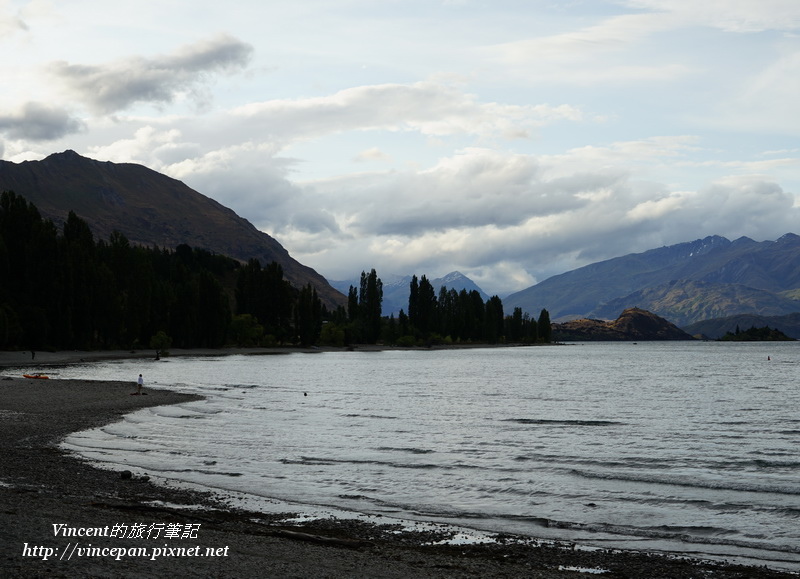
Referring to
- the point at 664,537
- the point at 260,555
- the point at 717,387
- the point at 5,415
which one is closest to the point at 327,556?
the point at 260,555

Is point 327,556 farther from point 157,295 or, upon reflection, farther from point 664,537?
point 157,295

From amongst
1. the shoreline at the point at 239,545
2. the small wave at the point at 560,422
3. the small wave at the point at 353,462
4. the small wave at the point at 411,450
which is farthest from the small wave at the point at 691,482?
the small wave at the point at 560,422

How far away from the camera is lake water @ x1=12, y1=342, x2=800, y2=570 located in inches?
944

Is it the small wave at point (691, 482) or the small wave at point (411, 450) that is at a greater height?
the small wave at point (691, 482)

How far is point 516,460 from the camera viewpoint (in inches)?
1433

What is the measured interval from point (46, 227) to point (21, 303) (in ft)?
51.3

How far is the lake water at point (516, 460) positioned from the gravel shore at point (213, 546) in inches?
94.4

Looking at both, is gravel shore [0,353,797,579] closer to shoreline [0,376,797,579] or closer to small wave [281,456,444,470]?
shoreline [0,376,797,579]

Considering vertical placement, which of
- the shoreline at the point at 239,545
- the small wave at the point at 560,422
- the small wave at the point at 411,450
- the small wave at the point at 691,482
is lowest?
the small wave at the point at 560,422

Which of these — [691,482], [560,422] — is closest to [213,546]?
[691,482]

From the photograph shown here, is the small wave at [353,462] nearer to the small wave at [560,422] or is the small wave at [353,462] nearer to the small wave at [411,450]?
the small wave at [411,450]

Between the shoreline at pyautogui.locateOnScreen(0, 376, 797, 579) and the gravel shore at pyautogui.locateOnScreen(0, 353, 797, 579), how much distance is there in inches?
1.1

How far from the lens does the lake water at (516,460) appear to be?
2398cm

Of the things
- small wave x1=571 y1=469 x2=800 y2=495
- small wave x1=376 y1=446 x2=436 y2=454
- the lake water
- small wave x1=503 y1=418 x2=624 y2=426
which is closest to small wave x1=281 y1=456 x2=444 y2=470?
the lake water
